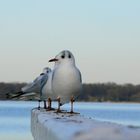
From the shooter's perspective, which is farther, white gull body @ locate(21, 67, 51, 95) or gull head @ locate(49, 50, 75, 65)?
white gull body @ locate(21, 67, 51, 95)

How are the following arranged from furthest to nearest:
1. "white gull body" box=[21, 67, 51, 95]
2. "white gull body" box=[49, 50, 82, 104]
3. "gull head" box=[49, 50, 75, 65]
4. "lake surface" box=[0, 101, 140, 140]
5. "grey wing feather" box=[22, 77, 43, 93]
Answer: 1. "lake surface" box=[0, 101, 140, 140]
2. "grey wing feather" box=[22, 77, 43, 93]
3. "white gull body" box=[21, 67, 51, 95]
4. "gull head" box=[49, 50, 75, 65]
5. "white gull body" box=[49, 50, 82, 104]

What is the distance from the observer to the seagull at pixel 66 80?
7035 mm

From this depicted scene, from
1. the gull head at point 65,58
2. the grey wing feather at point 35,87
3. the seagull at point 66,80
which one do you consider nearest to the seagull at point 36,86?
the grey wing feather at point 35,87

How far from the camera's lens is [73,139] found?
2.27m

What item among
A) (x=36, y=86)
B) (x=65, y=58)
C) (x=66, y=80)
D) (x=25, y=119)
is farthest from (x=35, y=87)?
(x=25, y=119)

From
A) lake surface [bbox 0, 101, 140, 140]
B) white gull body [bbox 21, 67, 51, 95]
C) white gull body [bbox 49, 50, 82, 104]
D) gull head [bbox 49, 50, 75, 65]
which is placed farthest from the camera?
lake surface [bbox 0, 101, 140, 140]

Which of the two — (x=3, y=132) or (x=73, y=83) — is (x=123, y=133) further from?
(x=3, y=132)

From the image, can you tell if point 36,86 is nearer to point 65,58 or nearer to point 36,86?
point 36,86

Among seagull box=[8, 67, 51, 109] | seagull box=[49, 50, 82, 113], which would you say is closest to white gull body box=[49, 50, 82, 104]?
seagull box=[49, 50, 82, 113]

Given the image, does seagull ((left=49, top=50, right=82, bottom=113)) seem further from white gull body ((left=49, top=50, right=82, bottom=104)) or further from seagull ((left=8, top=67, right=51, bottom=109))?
seagull ((left=8, top=67, right=51, bottom=109))

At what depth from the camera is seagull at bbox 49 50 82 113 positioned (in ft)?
23.1

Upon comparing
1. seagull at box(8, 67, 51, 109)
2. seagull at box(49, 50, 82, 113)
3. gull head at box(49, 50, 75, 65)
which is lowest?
seagull at box(49, 50, 82, 113)

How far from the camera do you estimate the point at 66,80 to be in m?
7.04

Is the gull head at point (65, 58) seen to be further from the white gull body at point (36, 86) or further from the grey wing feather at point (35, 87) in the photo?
the grey wing feather at point (35, 87)
